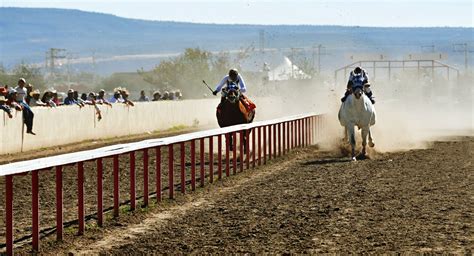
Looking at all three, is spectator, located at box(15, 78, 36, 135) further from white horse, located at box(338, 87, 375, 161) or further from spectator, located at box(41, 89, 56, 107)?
white horse, located at box(338, 87, 375, 161)

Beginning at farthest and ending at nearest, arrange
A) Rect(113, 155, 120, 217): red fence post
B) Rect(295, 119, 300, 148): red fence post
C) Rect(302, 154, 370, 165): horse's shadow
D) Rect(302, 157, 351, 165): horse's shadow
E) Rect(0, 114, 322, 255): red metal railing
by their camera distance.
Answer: Rect(295, 119, 300, 148): red fence post, Rect(302, 154, 370, 165): horse's shadow, Rect(302, 157, 351, 165): horse's shadow, Rect(113, 155, 120, 217): red fence post, Rect(0, 114, 322, 255): red metal railing

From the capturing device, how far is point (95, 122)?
36375 mm

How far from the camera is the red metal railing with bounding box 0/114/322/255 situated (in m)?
11.2

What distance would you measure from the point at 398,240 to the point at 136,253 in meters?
2.48

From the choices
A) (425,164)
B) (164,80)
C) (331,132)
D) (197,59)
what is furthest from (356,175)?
(164,80)

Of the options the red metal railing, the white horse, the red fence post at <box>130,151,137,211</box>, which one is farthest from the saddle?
the red fence post at <box>130,151,137,211</box>

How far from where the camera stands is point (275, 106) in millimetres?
62531

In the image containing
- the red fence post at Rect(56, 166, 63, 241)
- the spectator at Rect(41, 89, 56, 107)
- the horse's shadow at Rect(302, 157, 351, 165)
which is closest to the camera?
the red fence post at Rect(56, 166, 63, 241)

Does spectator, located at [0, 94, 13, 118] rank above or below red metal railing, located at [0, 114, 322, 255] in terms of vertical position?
above

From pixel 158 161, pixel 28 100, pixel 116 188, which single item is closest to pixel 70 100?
pixel 28 100

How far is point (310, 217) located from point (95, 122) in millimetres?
23213

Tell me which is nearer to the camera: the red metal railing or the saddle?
the red metal railing

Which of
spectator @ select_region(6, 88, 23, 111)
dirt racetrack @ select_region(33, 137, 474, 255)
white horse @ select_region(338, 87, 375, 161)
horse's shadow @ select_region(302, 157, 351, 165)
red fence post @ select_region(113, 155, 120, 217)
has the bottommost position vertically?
dirt racetrack @ select_region(33, 137, 474, 255)

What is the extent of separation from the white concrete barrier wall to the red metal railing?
6338 millimetres
